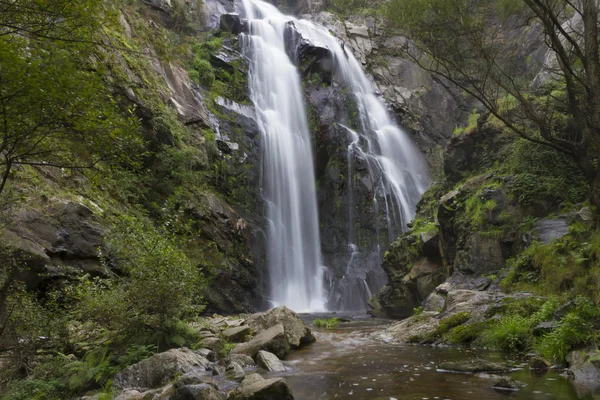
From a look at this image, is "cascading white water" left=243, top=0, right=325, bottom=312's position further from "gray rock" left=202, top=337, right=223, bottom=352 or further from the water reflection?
the water reflection

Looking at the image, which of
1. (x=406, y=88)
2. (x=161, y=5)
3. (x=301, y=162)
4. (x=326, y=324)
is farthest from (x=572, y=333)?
(x=406, y=88)

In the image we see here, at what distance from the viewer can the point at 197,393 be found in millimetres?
5457

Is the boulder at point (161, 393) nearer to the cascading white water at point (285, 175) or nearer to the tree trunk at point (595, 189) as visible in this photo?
the tree trunk at point (595, 189)

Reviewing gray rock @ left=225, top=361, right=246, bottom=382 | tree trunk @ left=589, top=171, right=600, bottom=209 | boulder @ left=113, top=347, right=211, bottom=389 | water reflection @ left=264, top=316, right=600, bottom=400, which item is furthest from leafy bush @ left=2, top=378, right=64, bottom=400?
tree trunk @ left=589, top=171, right=600, bottom=209

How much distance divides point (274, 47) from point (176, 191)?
66.1 feet

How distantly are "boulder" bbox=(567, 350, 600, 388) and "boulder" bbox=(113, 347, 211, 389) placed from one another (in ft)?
20.1

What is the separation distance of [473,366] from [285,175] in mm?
20358

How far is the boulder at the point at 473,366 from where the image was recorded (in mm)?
6270

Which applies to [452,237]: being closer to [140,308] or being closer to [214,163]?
[140,308]

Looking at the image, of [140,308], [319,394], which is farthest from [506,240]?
[140,308]

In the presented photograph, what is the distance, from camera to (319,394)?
5.89 meters

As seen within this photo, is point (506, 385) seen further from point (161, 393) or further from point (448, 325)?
point (161, 393)

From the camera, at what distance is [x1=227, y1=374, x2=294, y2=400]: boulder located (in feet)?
17.6

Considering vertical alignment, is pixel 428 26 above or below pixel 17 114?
above
